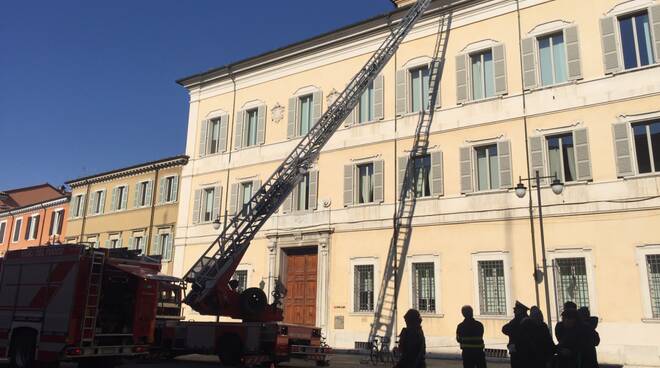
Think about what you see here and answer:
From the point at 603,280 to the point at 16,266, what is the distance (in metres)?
16.1

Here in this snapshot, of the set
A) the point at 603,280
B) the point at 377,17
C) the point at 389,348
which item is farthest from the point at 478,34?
the point at 389,348

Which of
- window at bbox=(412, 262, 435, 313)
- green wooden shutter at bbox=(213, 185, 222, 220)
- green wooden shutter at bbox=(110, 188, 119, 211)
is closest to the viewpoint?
window at bbox=(412, 262, 435, 313)

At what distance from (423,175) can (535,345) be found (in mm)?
12434

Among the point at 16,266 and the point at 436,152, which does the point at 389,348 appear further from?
the point at 16,266

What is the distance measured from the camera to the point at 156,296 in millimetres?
14016

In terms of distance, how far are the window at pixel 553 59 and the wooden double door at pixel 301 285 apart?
10943mm

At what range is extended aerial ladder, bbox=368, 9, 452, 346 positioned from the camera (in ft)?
65.5

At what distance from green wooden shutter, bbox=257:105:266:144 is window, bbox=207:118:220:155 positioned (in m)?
2.81

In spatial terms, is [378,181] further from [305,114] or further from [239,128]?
[239,128]

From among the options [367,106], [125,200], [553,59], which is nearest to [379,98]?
[367,106]

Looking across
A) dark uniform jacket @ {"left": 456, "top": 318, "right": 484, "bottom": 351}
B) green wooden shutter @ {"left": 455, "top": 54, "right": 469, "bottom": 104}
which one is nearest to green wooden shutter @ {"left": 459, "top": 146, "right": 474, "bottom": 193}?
green wooden shutter @ {"left": 455, "top": 54, "right": 469, "bottom": 104}

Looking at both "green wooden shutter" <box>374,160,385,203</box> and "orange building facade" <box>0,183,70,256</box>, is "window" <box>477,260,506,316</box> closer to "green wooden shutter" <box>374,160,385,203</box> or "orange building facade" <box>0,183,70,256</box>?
"green wooden shutter" <box>374,160,385,203</box>

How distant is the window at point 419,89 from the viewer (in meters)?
21.2

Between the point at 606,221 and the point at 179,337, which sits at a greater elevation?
the point at 606,221
